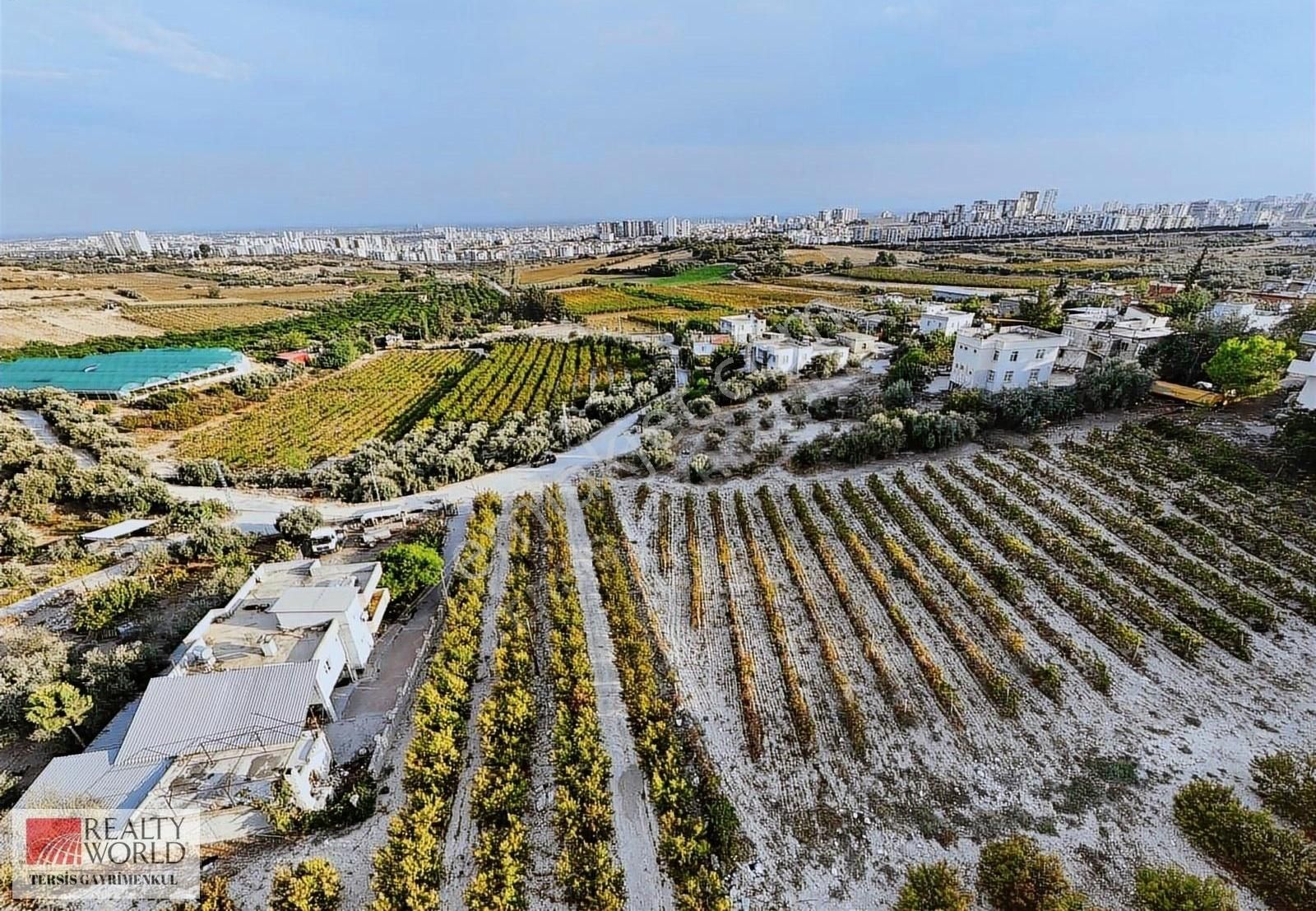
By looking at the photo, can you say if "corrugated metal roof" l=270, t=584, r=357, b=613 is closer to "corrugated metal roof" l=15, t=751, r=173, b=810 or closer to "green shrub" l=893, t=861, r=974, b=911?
"corrugated metal roof" l=15, t=751, r=173, b=810

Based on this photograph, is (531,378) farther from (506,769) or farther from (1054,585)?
(1054,585)

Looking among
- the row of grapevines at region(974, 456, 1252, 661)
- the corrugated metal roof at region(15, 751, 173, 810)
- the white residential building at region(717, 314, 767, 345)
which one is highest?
the white residential building at region(717, 314, 767, 345)

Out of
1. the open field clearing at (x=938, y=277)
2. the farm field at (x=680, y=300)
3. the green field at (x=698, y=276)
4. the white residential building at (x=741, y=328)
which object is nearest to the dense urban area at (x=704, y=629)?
the white residential building at (x=741, y=328)

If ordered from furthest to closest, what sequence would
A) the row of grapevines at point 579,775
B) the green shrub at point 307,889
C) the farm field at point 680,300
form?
1. the farm field at point 680,300
2. the row of grapevines at point 579,775
3. the green shrub at point 307,889

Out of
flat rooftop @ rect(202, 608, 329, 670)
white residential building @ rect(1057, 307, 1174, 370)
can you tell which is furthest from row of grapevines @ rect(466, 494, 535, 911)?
white residential building @ rect(1057, 307, 1174, 370)

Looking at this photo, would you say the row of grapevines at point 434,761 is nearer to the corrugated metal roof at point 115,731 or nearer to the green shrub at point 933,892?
the corrugated metal roof at point 115,731

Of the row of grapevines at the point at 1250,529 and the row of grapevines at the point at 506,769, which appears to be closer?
the row of grapevines at the point at 506,769

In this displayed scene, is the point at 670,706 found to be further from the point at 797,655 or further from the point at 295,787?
the point at 295,787
